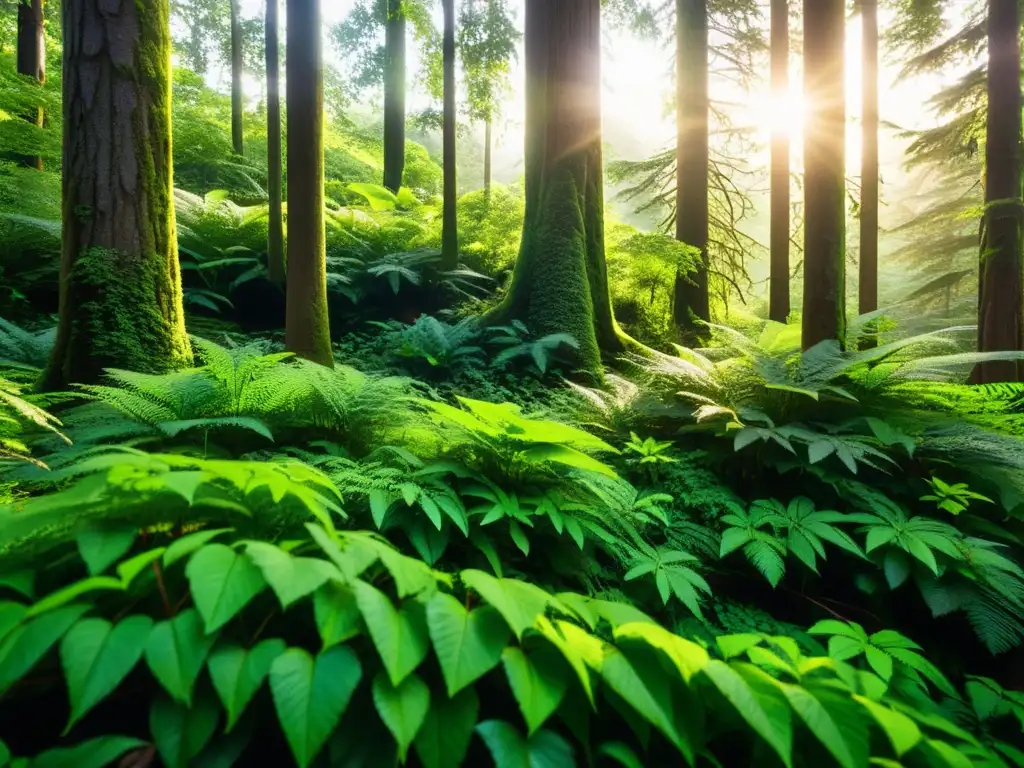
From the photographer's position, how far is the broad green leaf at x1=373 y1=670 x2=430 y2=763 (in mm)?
1024

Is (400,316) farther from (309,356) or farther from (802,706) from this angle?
(802,706)

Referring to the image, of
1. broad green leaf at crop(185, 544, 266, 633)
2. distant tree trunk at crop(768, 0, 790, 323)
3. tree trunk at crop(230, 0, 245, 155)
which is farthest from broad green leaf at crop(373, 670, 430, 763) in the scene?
tree trunk at crop(230, 0, 245, 155)

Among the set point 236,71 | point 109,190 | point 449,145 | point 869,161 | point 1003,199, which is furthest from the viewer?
point 236,71

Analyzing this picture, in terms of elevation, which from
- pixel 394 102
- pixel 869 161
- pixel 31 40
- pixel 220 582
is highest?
pixel 394 102

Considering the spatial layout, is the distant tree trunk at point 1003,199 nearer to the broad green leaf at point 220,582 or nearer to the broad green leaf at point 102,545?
the broad green leaf at point 220,582

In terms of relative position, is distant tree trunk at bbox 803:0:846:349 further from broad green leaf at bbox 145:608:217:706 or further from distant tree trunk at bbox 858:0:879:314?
distant tree trunk at bbox 858:0:879:314

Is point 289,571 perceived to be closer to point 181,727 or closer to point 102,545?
point 181,727

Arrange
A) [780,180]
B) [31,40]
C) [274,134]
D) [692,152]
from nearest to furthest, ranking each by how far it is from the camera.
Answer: [274,134]
[692,152]
[31,40]
[780,180]

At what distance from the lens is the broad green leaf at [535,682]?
3.61 ft

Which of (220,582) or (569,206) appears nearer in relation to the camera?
Answer: (220,582)

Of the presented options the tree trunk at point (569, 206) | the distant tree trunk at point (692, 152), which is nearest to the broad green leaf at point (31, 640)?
the tree trunk at point (569, 206)

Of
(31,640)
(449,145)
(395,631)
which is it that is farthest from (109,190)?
(449,145)

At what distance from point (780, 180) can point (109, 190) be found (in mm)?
9990

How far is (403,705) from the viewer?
42.6 inches
